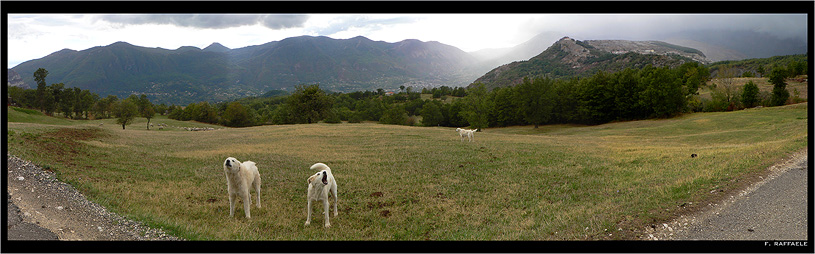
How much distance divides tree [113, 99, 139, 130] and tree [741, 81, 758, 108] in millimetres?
94100

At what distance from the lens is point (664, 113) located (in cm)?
5769

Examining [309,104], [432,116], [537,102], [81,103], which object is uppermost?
[309,104]

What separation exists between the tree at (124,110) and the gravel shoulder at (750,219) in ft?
209

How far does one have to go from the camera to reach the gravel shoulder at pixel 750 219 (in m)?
4.24

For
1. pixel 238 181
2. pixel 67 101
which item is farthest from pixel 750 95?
pixel 67 101

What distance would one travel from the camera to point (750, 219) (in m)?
4.77

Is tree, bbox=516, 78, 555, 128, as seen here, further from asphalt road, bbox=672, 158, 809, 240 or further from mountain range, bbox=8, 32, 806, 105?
asphalt road, bbox=672, 158, 809, 240

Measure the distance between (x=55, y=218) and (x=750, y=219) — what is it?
9636 millimetres

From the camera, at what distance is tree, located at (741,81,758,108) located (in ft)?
171

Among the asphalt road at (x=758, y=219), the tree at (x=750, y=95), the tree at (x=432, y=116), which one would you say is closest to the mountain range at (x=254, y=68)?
the asphalt road at (x=758, y=219)

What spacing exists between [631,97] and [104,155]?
72.6 m

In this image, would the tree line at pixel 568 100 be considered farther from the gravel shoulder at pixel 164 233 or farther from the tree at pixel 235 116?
the gravel shoulder at pixel 164 233

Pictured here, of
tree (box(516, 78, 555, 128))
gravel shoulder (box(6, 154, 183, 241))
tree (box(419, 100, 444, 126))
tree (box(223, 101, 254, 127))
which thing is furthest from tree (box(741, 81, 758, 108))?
tree (box(223, 101, 254, 127))

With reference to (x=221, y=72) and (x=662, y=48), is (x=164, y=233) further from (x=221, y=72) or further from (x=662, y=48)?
(x=221, y=72)
